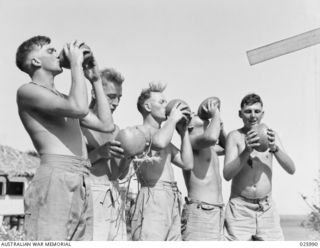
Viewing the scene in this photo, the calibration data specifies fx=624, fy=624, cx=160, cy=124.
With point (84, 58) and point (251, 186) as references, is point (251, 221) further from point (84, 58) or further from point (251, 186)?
point (84, 58)

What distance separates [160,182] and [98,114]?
0.87 m

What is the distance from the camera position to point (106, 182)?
4.19m

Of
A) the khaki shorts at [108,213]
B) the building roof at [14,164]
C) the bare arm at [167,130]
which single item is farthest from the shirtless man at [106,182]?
the building roof at [14,164]

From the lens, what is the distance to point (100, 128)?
12.8 ft

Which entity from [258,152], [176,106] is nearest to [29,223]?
[176,106]

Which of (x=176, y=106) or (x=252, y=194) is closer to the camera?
(x=176, y=106)

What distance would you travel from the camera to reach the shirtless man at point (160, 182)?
14.5ft

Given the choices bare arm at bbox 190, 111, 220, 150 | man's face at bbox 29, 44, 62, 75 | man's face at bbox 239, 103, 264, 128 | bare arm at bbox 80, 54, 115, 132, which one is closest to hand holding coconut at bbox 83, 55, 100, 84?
bare arm at bbox 80, 54, 115, 132

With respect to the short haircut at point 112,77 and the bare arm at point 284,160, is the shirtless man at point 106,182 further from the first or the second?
the bare arm at point 284,160

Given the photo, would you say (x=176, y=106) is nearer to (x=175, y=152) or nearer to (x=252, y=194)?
(x=175, y=152)

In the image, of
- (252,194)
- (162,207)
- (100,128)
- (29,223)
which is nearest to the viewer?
(29,223)

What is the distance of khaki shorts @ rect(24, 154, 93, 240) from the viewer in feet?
11.1

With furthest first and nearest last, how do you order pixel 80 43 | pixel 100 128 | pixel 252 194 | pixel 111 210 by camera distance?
pixel 252 194, pixel 111 210, pixel 100 128, pixel 80 43

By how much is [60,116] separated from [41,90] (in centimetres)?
18
